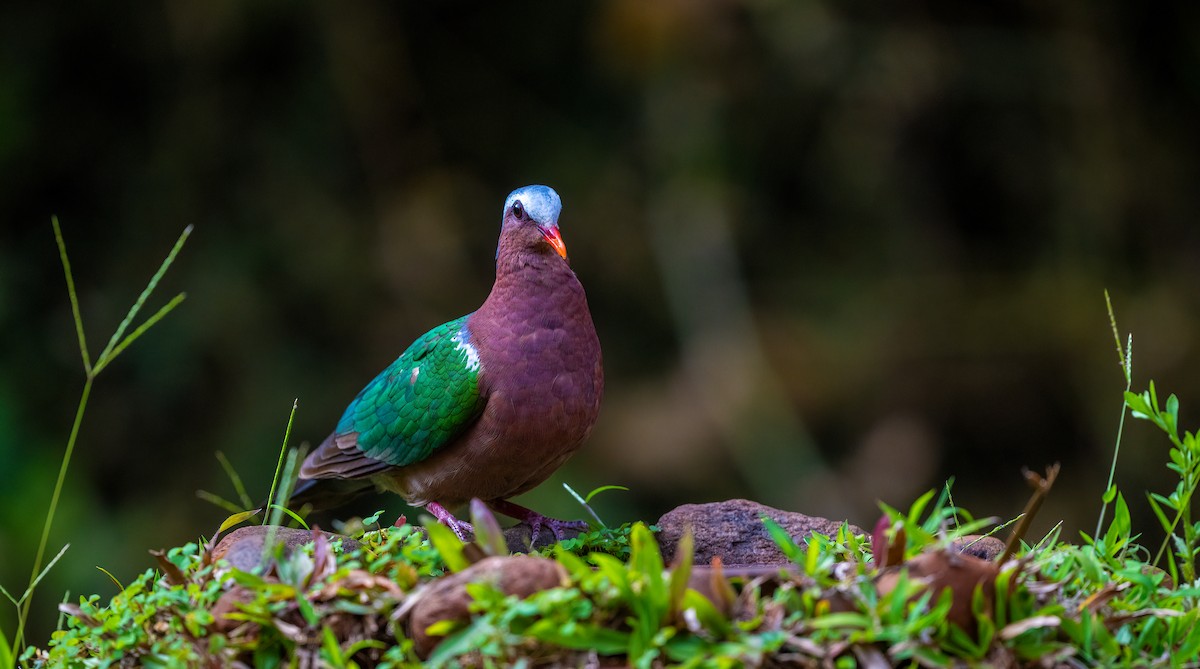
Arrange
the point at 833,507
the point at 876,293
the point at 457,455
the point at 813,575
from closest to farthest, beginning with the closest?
the point at 813,575 → the point at 457,455 → the point at 833,507 → the point at 876,293

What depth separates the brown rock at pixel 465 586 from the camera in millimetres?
2139

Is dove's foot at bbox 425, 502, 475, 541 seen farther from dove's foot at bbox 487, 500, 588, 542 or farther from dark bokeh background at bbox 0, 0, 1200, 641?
dark bokeh background at bbox 0, 0, 1200, 641

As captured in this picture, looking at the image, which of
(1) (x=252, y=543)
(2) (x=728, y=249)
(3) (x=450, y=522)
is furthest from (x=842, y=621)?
(2) (x=728, y=249)

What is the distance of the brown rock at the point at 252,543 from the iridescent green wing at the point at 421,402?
25.7 inches

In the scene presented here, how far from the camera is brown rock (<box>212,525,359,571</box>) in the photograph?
2.47 m

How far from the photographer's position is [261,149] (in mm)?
6762

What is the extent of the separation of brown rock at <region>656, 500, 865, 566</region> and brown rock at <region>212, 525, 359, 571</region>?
0.93m

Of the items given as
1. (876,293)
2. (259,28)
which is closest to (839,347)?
(876,293)

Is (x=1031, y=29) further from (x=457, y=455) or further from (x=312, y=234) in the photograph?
(x=457, y=455)

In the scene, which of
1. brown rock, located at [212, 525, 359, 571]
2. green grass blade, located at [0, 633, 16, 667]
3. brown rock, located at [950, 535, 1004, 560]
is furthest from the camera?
brown rock, located at [950, 535, 1004, 560]

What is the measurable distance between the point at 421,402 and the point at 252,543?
1.18 m

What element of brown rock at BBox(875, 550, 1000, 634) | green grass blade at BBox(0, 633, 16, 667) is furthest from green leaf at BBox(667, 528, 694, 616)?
green grass blade at BBox(0, 633, 16, 667)

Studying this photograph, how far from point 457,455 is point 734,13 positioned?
13.0 ft

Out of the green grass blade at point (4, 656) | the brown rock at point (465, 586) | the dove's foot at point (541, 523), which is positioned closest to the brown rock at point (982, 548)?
the dove's foot at point (541, 523)
